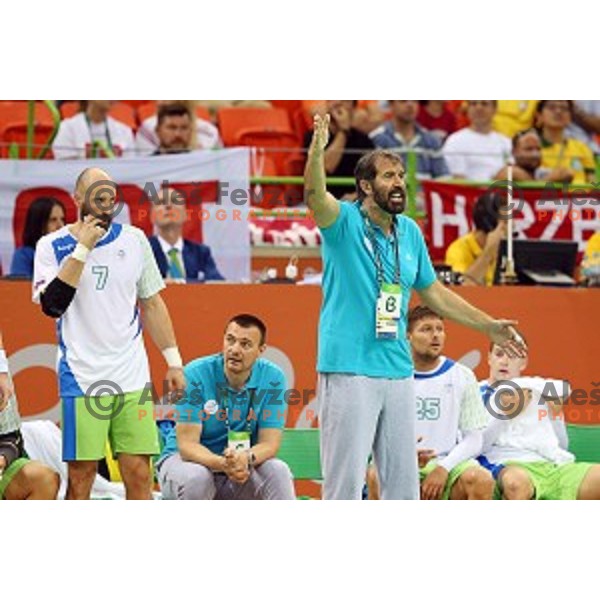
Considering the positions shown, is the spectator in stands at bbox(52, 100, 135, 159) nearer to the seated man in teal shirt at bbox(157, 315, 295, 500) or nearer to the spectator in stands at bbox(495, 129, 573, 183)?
the spectator in stands at bbox(495, 129, 573, 183)

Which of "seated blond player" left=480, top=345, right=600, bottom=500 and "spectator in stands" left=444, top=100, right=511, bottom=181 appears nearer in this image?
"seated blond player" left=480, top=345, right=600, bottom=500

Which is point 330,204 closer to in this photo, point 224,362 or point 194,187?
point 224,362

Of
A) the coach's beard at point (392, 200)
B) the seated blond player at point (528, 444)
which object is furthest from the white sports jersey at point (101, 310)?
the seated blond player at point (528, 444)

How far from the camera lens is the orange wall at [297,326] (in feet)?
40.2

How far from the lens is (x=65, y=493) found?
10.9 meters

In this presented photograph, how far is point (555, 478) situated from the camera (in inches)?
449

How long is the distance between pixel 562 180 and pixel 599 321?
8.26 feet

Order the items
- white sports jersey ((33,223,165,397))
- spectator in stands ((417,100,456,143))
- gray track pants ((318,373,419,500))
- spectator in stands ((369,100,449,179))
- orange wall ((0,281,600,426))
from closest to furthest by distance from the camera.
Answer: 1. gray track pants ((318,373,419,500))
2. white sports jersey ((33,223,165,397))
3. orange wall ((0,281,600,426))
4. spectator in stands ((369,100,449,179))
5. spectator in stands ((417,100,456,143))

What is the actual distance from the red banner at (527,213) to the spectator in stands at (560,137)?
6.62 feet

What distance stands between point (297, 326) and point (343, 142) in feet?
9.47

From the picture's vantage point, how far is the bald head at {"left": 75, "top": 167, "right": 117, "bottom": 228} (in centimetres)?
1058

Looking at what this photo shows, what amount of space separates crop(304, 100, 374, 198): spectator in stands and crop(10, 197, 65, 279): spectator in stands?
2858 millimetres

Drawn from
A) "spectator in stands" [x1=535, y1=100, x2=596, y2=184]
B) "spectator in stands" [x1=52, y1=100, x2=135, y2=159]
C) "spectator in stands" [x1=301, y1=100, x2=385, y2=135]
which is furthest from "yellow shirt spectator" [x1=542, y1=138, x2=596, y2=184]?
"spectator in stands" [x1=52, y1=100, x2=135, y2=159]

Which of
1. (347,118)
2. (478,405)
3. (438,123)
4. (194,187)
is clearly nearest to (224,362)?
(478,405)
